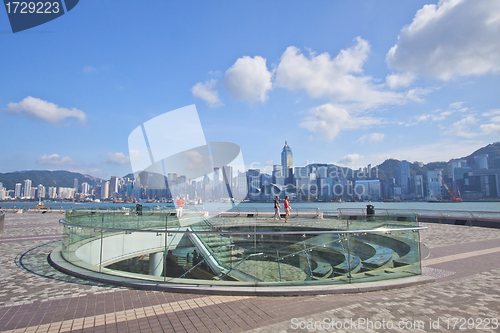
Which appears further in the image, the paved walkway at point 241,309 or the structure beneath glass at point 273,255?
the structure beneath glass at point 273,255

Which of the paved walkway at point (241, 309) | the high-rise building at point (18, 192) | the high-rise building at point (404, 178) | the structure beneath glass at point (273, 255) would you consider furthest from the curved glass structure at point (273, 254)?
the high-rise building at point (18, 192)

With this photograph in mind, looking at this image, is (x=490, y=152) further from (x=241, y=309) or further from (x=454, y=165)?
(x=241, y=309)

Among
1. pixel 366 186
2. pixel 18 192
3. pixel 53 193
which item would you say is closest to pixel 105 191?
pixel 53 193

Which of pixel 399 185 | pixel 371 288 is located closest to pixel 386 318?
pixel 371 288

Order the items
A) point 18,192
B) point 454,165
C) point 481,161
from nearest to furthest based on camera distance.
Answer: point 481,161 < point 454,165 < point 18,192

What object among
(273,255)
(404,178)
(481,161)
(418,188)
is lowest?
(273,255)

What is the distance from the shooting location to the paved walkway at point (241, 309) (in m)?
3.89

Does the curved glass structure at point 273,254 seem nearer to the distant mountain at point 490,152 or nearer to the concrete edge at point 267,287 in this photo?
the concrete edge at point 267,287

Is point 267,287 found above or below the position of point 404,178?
below

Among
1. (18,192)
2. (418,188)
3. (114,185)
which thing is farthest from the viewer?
(18,192)

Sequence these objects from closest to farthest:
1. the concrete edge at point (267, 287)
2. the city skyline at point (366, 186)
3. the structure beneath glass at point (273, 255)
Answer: the concrete edge at point (267, 287), the structure beneath glass at point (273, 255), the city skyline at point (366, 186)

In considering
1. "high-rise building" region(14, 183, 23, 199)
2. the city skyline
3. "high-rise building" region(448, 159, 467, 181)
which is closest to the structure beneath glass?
the city skyline

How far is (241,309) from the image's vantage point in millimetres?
4559

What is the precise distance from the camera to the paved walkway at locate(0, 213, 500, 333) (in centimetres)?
389
